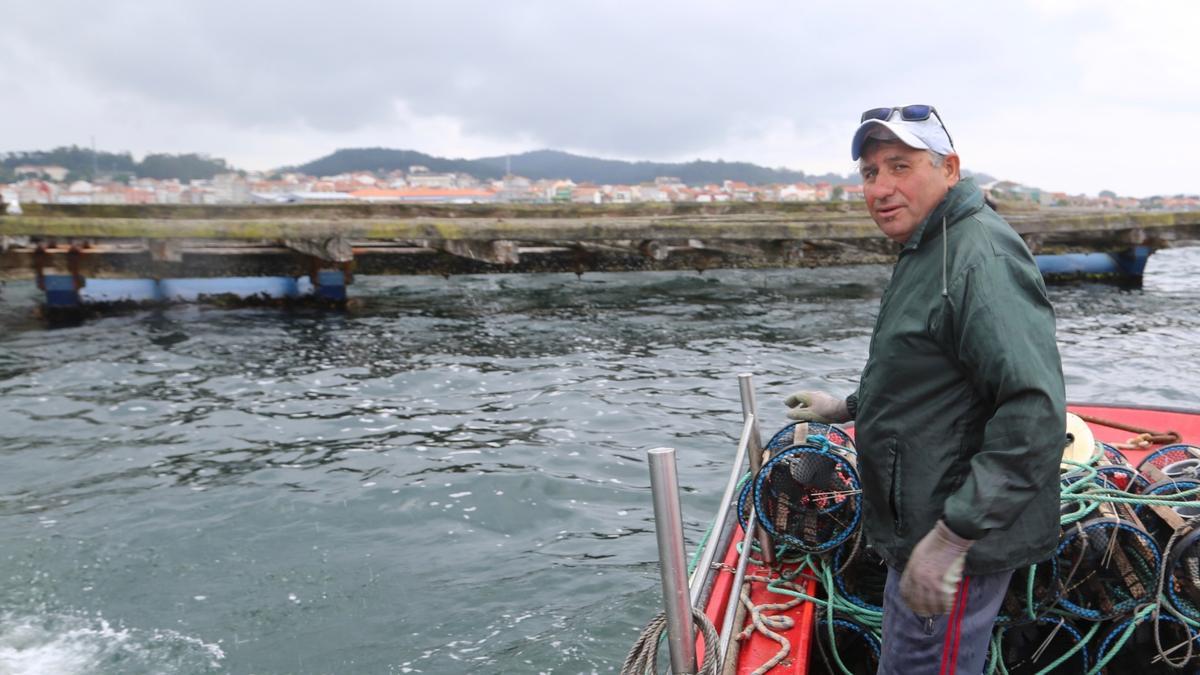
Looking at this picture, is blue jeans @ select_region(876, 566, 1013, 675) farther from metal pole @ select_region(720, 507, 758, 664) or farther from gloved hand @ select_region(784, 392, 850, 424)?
gloved hand @ select_region(784, 392, 850, 424)

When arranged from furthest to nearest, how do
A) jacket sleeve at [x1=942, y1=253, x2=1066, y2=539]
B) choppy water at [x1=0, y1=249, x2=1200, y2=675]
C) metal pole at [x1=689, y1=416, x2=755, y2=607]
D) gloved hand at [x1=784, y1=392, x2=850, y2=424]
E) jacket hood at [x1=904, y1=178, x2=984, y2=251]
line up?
choppy water at [x1=0, y1=249, x2=1200, y2=675] < gloved hand at [x1=784, y1=392, x2=850, y2=424] < metal pole at [x1=689, y1=416, x2=755, y2=607] < jacket hood at [x1=904, y1=178, x2=984, y2=251] < jacket sleeve at [x1=942, y1=253, x2=1066, y2=539]

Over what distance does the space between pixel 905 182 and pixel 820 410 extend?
119 cm

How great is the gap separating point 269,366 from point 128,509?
484cm

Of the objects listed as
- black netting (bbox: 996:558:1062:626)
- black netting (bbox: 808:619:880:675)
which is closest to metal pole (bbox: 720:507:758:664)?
black netting (bbox: 808:619:880:675)

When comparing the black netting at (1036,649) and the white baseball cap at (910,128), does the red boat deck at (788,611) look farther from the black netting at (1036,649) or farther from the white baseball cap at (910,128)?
the white baseball cap at (910,128)

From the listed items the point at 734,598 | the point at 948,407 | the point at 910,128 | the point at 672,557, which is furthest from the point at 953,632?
the point at 910,128

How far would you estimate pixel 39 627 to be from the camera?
15.5 ft

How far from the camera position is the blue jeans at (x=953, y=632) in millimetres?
2316

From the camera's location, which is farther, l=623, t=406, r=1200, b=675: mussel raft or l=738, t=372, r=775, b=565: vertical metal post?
l=738, t=372, r=775, b=565: vertical metal post

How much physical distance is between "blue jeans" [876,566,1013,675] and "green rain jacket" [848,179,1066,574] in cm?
11

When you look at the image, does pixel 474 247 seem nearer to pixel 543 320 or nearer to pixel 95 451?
pixel 543 320

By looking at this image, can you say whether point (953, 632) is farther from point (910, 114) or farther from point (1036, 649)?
point (910, 114)

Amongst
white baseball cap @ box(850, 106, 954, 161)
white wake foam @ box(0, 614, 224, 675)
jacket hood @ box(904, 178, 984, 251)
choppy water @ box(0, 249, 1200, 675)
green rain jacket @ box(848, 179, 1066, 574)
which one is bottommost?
white wake foam @ box(0, 614, 224, 675)

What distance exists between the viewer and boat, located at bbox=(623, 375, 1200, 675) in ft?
9.81
